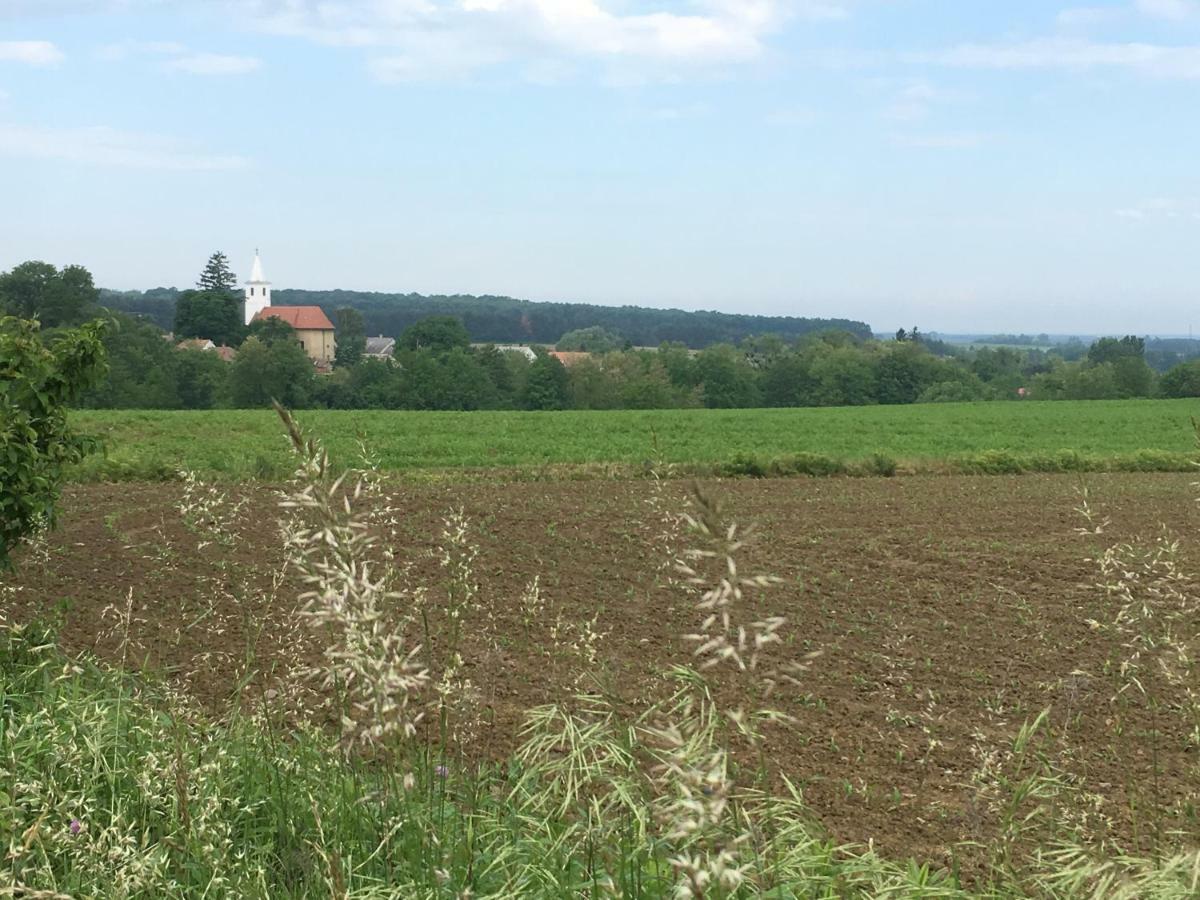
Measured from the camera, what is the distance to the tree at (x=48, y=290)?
73.2 metres

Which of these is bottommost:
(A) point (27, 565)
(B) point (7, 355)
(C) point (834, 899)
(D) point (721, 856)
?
(A) point (27, 565)

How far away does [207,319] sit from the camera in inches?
3844

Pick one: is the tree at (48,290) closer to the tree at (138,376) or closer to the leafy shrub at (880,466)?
the tree at (138,376)

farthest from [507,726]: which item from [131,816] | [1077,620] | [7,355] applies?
[1077,620]

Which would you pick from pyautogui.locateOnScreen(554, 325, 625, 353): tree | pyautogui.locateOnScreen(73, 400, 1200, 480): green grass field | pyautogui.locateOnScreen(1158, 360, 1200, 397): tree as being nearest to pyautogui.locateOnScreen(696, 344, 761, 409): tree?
pyautogui.locateOnScreen(1158, 360, 1200, 397): tree

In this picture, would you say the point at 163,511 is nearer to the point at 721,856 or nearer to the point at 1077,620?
the point at 1077,620

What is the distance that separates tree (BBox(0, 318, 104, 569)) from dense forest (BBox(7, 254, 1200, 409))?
44206 millimetres

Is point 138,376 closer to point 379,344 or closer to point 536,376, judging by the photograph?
point 536,376

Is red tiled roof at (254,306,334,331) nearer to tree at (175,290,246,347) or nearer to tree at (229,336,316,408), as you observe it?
tree at (175,290,246,347)

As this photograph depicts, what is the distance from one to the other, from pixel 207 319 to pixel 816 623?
95.0 meters

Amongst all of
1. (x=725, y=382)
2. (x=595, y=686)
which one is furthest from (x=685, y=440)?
(x=725, y=382)

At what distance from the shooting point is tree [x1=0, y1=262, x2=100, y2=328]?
240 ft

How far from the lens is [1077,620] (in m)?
10.2

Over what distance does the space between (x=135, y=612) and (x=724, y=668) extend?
4700 millimetres
